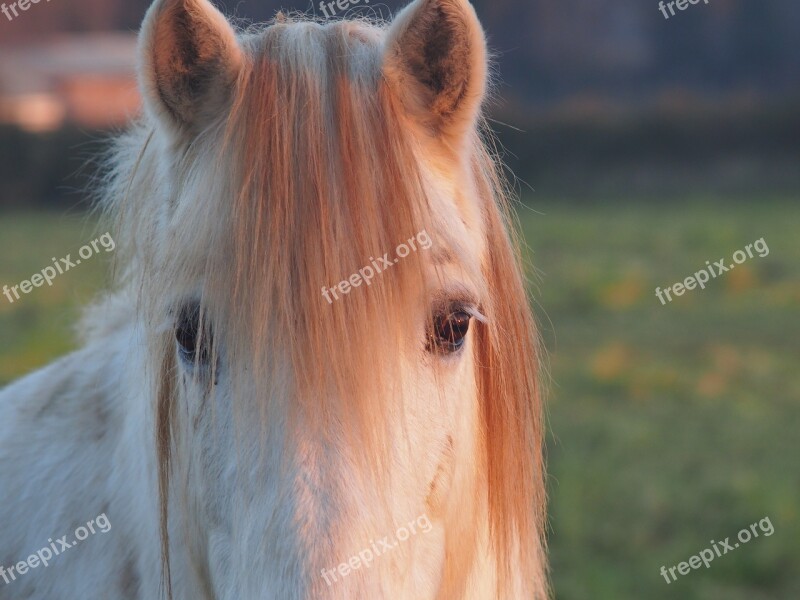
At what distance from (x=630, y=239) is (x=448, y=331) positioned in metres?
15.0

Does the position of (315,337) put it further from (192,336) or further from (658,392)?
(658,392)

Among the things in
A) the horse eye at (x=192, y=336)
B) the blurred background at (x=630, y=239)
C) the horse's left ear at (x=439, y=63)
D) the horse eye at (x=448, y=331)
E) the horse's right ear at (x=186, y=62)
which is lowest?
the blurred background at (x=630, y=239)

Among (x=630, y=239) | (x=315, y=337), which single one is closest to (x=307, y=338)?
(x=315, y=337)

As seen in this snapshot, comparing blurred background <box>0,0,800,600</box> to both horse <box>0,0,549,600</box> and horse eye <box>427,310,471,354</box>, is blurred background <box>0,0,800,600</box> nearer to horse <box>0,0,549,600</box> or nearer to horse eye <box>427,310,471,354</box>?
horse <box>0,0,549,600</box>

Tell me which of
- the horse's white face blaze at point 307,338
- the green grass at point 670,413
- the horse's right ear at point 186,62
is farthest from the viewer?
the green grass at point 670,413

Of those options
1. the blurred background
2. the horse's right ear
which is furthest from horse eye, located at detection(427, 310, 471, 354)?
the horse's right ear

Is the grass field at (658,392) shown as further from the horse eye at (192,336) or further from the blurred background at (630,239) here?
the horse eye at (192,336)

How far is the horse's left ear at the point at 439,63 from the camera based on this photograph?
2.04m

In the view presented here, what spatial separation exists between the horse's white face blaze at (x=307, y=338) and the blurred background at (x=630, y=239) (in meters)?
0.42

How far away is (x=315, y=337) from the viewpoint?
1798 mm

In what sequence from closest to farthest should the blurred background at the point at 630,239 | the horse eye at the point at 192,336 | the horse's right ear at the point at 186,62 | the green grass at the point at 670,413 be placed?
the horse eye at the point at 192,336
the horse's right ear at the point at 186,62
the green grass at the point at 670,413
the blurred background at the point at 630,239

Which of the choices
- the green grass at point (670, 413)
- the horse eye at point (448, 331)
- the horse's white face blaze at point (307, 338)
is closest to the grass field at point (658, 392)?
the green grass at point (670, 413)

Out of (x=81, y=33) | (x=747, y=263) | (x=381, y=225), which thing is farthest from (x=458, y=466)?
(x=81, y=33)

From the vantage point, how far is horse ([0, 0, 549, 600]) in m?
1.77
